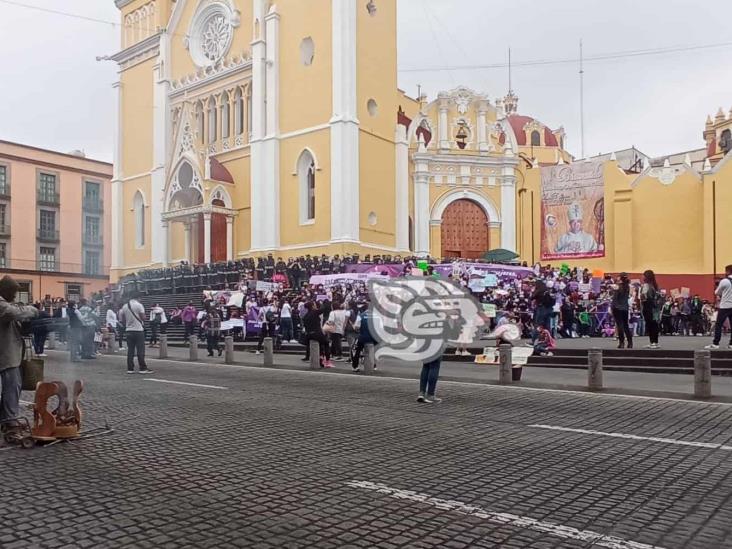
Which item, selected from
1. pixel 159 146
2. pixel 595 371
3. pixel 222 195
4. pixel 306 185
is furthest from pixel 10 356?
pixel 159 146

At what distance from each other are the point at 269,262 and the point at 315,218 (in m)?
6.00

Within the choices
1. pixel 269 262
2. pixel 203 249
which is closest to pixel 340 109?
pixel 269 262

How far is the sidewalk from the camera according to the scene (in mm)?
12023

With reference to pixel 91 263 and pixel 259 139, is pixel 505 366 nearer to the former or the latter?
pixel 259 139

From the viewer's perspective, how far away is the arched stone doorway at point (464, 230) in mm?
39938

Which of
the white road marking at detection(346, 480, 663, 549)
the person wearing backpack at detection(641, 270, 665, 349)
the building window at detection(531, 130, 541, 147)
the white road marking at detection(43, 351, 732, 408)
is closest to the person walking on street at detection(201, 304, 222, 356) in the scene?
the white road marking at detection(43, 351, 732, 408)

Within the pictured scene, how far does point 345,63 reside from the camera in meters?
34.6

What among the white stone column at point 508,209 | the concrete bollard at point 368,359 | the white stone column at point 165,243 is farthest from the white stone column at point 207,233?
the concrete bollard at point 368,359

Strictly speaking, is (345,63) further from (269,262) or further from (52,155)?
(52,155)

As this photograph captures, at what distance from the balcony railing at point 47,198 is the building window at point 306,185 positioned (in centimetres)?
2104

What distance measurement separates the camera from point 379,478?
19.5 ft

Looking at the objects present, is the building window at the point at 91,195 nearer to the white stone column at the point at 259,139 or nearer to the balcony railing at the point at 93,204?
the balcony railing at the point at 93,204

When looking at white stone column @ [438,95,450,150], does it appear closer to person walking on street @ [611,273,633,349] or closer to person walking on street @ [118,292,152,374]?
person walking on street @ [611,273,633,349]

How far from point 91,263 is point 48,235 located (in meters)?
3.58
